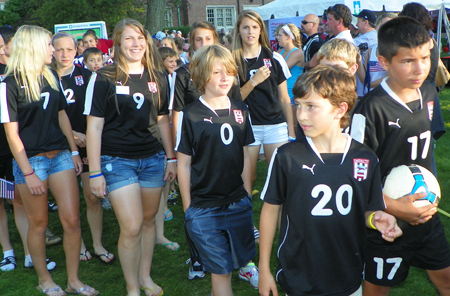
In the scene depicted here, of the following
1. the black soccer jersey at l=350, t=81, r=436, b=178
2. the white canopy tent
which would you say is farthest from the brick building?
the black soccer jersey at l=350, t=81, r=436, b=178

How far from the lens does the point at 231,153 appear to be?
336cm

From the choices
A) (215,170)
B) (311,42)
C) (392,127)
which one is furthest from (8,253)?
(311,42)

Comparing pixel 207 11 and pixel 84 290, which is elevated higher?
pixel 207 11

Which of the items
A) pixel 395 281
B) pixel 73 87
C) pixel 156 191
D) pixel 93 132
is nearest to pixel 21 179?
pixel 93 132

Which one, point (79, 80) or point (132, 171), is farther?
point (79, 80)

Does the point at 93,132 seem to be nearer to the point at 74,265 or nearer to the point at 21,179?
the point at 21,179

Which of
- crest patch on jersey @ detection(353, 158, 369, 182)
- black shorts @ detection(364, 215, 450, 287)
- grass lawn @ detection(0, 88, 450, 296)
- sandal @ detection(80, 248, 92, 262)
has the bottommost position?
grass lawn @ detection(0, 88, 450, 296)

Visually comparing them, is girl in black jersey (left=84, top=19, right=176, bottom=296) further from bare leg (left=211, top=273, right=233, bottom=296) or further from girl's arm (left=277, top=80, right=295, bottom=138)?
girl's arm (left=277, top=80, right=295, bottom=138)

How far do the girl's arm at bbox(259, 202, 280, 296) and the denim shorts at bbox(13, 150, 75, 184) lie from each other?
7.15 ft

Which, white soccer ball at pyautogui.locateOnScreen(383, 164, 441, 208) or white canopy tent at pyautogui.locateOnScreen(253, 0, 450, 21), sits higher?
white canopy tent at pyautogui.locateOnScreen(253, 0, 450, 21)

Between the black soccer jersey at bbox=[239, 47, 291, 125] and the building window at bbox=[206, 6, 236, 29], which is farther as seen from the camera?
the building window at bbox=[206, 6, 236, 29]

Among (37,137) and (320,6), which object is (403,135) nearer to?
(37,137)

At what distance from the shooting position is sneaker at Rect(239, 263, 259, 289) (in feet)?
13.6

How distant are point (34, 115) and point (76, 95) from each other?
1328 millimetres
